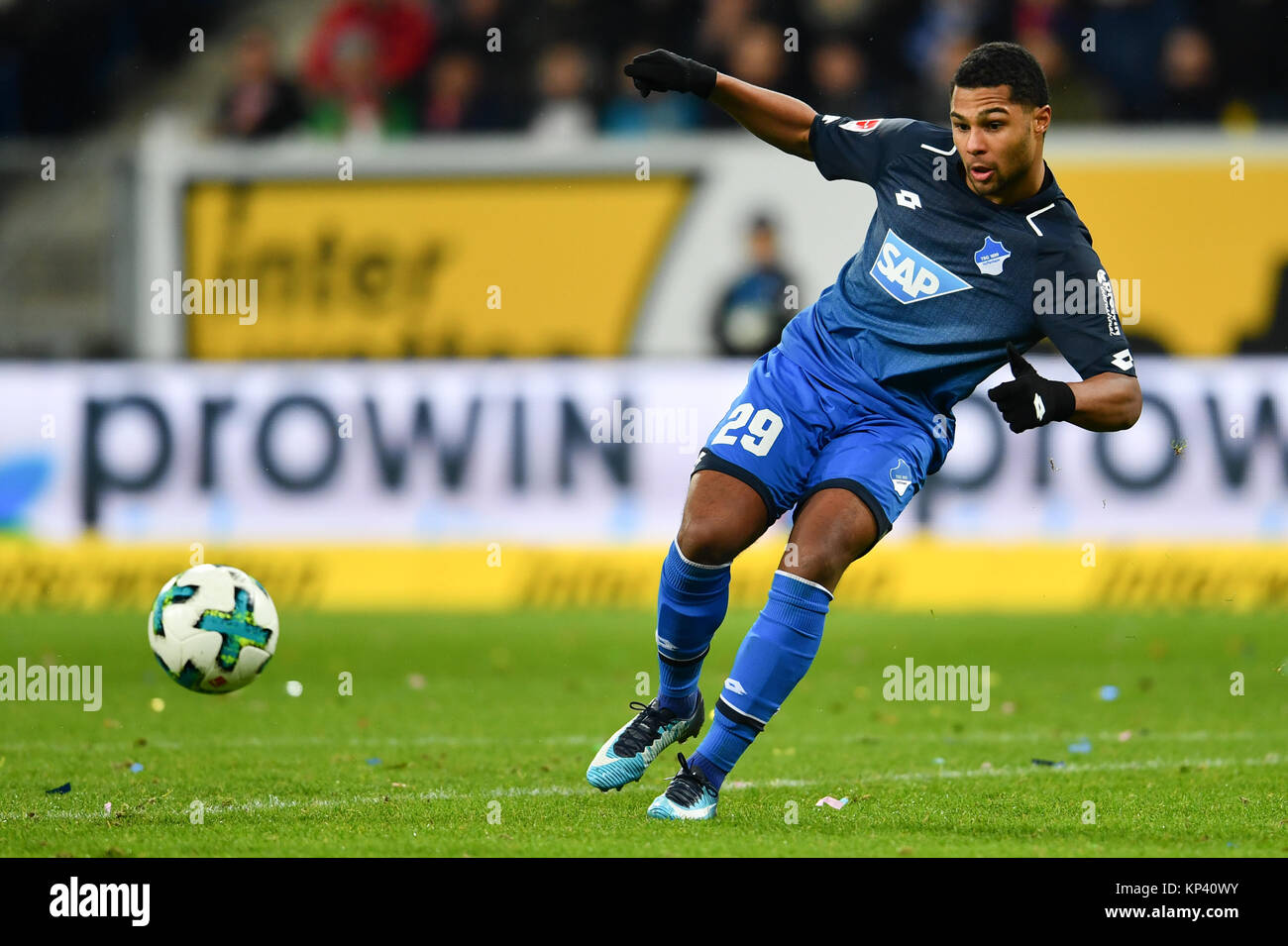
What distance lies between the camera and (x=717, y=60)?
574 inches

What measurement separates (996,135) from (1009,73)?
0.18 m

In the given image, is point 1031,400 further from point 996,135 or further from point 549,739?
point 549,739

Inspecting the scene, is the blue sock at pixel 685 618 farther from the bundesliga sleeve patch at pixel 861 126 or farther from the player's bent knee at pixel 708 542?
the bundesliga sleeve patch at pixel 861 126

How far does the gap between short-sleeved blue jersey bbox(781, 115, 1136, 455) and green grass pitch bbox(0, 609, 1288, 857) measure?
1373 mm

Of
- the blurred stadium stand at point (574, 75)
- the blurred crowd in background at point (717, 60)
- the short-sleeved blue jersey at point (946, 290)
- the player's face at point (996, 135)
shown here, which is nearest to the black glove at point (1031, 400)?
the short-sleeved blue jersey at point (946, 290)

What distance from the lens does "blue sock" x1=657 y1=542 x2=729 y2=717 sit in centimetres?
567

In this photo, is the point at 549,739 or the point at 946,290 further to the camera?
the point at 549,739

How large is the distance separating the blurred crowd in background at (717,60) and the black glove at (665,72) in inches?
304

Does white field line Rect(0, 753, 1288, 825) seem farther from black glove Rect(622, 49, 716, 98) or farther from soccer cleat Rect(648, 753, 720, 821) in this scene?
black glove Rect(622, 49, 716, 98)

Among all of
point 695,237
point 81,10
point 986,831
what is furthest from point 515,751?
point 81,10

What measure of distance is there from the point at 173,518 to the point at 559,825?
7.30m

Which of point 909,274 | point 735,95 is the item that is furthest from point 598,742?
point 735,95

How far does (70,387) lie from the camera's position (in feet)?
39.6

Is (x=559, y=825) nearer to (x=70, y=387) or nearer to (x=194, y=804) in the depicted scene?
(x=194, y=804)
